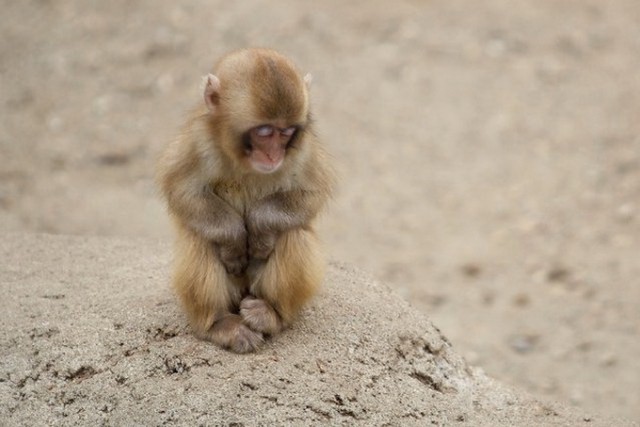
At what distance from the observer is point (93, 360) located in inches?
239

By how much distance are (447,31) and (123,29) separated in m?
4.54

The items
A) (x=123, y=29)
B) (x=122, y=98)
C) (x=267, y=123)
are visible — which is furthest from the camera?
(x=123, y=29)

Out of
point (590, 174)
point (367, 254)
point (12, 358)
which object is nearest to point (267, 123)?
point (12, 358)

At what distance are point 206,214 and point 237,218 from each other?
0.17 m

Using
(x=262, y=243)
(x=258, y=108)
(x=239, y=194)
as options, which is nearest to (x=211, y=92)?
(x=258, y=108)

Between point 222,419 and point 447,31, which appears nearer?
point 222,419

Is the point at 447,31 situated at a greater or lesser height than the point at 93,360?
greater

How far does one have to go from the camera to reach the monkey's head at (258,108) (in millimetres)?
5531

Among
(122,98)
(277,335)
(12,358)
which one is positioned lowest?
(12,358)

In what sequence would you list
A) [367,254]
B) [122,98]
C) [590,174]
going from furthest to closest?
1. [122,98]
2. [590,174]
3. [367,254]

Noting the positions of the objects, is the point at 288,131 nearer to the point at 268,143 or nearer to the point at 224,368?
the point at 268,143

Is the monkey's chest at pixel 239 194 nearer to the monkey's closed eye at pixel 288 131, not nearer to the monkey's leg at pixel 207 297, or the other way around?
the monkey's leg at pixel 207 297

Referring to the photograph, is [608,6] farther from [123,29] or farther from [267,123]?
[267,123]

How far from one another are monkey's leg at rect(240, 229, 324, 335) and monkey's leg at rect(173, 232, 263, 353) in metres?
0.08
